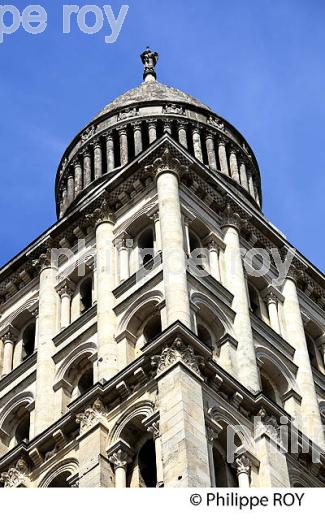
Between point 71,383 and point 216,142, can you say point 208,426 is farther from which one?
point 216,142

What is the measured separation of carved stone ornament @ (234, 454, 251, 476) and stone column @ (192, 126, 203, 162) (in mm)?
19170

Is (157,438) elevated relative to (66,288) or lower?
lower

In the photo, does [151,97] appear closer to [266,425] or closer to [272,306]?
[272,306]

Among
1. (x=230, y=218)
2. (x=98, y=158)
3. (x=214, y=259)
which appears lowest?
(x=214, y=259)

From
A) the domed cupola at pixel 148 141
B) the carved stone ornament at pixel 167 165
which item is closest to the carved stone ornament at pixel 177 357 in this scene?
the carved stone ornament at pixel 167 165

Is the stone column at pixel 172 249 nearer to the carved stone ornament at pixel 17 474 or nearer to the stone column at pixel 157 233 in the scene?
the stone column at pixel 157 233

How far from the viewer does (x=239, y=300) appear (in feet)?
171

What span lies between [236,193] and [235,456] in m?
16.3

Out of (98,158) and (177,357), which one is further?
(98,158)

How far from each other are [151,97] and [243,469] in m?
24.2

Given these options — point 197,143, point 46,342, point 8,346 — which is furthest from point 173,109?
point 46,342

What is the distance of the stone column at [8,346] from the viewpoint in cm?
5484

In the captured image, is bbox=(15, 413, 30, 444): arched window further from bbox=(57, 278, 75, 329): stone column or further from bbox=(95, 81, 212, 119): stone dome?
bbox=(95, 81, 212, 119): stone dome

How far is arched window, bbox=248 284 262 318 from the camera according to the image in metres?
55.0
